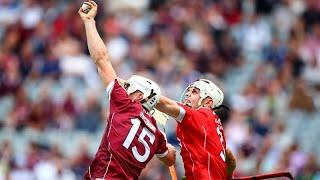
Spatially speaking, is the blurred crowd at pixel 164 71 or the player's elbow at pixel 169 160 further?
the blurred crowd at pixel 164 71

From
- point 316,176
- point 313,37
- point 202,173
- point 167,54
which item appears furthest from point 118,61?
point 202,173

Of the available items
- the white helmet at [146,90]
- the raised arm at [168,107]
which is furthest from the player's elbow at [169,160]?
the white helmet at [146,90]

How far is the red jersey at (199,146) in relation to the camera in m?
13.2

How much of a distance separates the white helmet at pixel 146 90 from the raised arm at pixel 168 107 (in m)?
0.17

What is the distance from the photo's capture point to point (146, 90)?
498 inches

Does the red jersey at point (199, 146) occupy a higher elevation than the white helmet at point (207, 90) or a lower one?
lower

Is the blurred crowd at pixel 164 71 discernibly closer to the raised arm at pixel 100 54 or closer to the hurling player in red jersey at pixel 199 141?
the hurling player in red jersey at pixel 199 141

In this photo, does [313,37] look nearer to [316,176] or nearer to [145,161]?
[316,176]

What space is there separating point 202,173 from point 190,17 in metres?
12.2

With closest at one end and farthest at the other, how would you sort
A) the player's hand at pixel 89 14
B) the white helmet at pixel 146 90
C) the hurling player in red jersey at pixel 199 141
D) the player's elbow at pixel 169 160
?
the white helmet at pixel 146 90 < the player's hand at pixel 89 14 < the hurling player in red jersey at pixel 199 141 < the player's elbow at pixel 169 160

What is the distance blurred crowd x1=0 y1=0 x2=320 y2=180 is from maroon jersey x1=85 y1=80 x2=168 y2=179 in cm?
705

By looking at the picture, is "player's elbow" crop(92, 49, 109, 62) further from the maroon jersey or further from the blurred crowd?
the blurred crowd

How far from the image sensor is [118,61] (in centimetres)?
2397

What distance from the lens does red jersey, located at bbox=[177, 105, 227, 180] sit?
13219 millimetres
